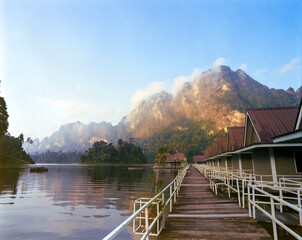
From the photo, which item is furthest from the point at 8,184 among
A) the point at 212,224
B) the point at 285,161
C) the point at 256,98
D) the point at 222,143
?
the point at 256,98

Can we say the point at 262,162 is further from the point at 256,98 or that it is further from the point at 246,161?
the point at 256,98

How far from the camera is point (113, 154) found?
141000 mm

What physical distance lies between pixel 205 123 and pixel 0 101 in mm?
158203

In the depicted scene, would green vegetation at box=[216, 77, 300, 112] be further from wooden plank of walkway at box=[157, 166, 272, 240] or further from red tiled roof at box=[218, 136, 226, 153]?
wooden plank of walkway at box=[157, 166, 272, 240]

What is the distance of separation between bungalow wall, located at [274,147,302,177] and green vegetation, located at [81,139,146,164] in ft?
435

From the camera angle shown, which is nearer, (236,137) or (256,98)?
(236,137)

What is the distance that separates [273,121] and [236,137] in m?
7.25

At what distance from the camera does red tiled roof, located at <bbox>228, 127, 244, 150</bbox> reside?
2150 cm

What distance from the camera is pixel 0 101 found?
52250 mm

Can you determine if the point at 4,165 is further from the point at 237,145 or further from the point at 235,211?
the point at 235,211

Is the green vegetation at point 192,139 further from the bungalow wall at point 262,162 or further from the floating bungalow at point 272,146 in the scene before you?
the bungalow wall at point 262,162

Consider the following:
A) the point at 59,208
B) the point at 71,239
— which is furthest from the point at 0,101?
the point at 71,239

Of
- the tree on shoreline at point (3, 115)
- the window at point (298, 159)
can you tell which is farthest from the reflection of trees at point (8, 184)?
the window at point (298, 159)

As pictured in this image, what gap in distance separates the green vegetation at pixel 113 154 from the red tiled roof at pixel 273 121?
130426mm
